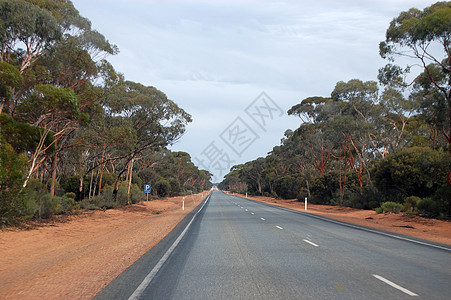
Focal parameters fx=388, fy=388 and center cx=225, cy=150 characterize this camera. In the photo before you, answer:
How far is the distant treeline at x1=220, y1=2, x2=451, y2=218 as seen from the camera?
24.2m

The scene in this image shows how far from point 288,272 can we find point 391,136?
133 ft

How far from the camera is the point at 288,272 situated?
323 inches

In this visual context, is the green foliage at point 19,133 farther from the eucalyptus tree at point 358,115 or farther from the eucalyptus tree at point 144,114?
the eucalyptus tree at point 358,115

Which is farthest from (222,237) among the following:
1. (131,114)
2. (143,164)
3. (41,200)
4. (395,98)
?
(143,164)

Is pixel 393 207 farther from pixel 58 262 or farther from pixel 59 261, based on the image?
pixel 58 262

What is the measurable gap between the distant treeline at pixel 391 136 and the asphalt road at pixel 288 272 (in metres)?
14.7

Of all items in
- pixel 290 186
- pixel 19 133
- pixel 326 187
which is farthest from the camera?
pixel 290 186

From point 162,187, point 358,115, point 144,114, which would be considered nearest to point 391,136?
point 358,115

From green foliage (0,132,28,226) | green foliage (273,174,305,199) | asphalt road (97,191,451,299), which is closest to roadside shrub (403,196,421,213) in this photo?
asphalt road (97,191,451,299)

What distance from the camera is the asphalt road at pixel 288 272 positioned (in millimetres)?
6488

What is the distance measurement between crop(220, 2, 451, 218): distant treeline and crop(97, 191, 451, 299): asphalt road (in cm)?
1472

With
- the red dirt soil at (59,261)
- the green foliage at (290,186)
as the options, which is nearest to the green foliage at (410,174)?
the red dirt soil at (59,261)

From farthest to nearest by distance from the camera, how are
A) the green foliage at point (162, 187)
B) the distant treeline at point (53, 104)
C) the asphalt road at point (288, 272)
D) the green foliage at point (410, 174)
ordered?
the green foliage at point (162, 187), the green foliage at point (410, 174), the distant treeline at point (53, 104), the asphalt road at point (288, 272)

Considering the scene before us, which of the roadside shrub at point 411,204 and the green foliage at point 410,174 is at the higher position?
the green foliage at point 410,174
